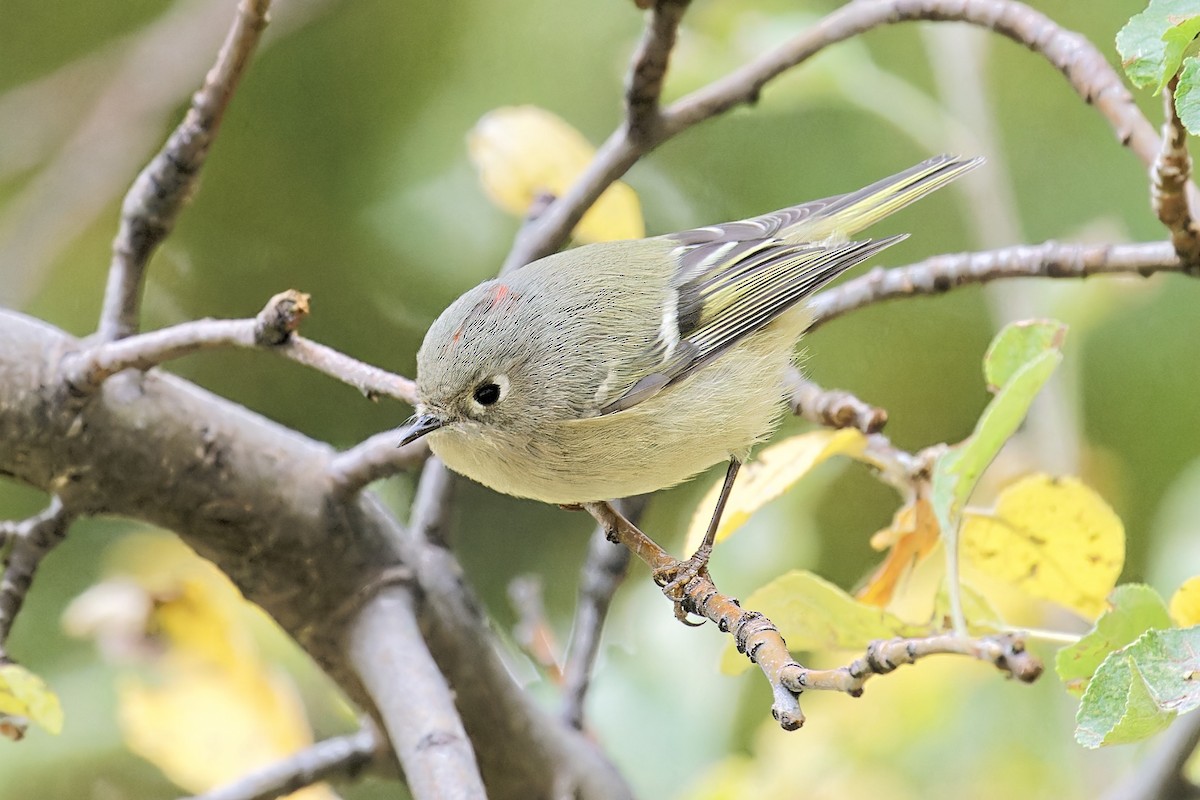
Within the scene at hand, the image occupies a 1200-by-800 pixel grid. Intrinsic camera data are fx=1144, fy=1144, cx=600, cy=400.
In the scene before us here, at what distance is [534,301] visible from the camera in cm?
110

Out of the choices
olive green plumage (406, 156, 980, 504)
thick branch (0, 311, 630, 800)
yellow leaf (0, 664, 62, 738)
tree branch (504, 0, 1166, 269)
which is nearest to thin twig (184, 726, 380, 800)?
thick branch (0, 311, 630, 800)

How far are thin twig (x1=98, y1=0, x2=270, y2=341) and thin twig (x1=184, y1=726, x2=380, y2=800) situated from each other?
0.37m

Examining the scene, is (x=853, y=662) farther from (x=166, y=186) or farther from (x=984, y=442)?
(x=166, y=186)

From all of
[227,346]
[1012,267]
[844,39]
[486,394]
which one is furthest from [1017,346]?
[227,346]

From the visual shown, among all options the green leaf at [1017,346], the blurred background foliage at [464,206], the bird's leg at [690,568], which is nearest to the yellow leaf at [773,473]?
the bird's leg at [690,568]

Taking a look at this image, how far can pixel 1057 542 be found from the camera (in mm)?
854

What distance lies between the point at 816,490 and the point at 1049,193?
99 cm

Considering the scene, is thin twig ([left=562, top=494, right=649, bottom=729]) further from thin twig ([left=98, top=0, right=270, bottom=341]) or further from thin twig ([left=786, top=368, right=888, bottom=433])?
thin twig ([left=98, top=0, right=270, bottom=341])

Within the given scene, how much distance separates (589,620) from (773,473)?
0.35m

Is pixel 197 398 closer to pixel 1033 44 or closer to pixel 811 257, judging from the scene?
pixel 811 257

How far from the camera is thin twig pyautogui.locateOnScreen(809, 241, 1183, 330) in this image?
928 mm

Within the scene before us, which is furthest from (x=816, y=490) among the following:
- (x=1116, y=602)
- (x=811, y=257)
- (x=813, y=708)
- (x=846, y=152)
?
(x=846, y=152)

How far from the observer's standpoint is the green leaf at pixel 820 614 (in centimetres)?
76

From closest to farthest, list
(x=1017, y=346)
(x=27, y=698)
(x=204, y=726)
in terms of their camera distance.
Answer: (x=27, y=698), (x=1017, y=346), (x=204, y=726)
